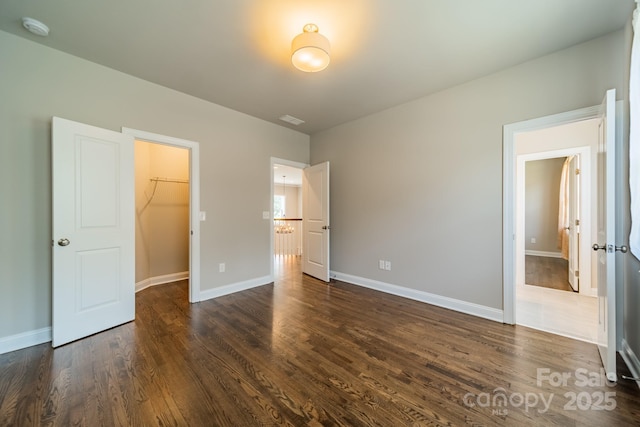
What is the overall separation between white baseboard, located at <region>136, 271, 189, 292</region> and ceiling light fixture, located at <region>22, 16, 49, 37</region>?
3.09 meters

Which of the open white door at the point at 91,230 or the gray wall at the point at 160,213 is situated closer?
the open white door at the point at 91,230

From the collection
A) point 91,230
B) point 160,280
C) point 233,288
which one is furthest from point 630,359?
point 160,280

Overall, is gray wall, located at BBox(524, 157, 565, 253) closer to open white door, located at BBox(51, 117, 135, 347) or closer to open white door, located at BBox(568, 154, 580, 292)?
open white door, located at BBox(568, 154, 580, 292)

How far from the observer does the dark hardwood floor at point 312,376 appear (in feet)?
4.76

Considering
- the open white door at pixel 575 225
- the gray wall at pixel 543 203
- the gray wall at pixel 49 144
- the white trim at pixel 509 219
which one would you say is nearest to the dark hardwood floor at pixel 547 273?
the open white door at pixel 575 225

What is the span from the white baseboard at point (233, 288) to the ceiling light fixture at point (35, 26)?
3002mm

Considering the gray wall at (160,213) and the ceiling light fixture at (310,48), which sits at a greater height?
the ceiling light fixture at (310,48)

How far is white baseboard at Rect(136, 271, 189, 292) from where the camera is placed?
3779 millimetres

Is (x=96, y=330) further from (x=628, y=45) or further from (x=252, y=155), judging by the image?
(x=628, y=45)

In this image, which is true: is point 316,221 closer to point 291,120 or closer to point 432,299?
point 291,120

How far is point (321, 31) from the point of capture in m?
2.06

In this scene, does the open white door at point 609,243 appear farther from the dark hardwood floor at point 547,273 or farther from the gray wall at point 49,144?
the gray wall at point 49,144

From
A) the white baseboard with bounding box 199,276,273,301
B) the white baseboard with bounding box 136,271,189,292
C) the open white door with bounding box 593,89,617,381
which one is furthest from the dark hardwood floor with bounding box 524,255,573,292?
the white baseboard with bounding box 136,271,189,292

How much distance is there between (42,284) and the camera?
228cm
